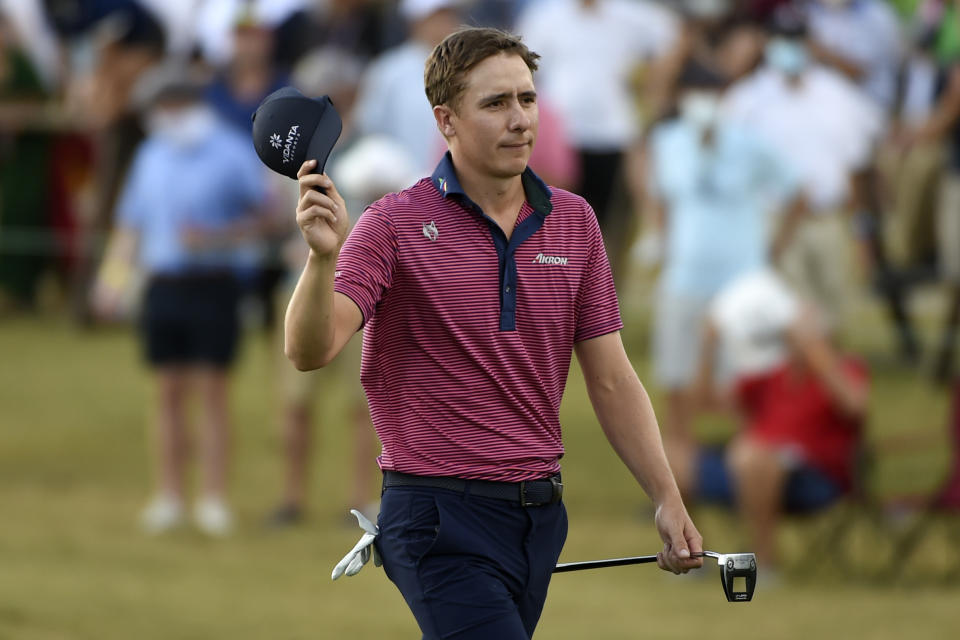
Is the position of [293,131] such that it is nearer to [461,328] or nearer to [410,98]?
[461,328]

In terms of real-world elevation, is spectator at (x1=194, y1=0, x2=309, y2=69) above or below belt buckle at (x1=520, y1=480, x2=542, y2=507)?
above

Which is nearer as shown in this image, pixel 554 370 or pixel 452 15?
pixel 554 370

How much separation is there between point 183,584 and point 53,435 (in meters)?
3.79

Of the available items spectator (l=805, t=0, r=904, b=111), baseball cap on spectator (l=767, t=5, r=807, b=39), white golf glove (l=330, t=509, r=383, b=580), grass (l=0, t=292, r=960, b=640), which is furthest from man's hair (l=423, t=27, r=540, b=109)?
spectator (l=805, t=0, r=904, b=111)

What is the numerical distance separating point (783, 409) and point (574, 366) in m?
3.93

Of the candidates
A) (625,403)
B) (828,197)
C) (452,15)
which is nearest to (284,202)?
(452,15)

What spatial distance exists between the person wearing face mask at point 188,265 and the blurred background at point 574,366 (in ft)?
0.06

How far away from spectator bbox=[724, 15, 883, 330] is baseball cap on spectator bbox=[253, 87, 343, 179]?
24.9ft

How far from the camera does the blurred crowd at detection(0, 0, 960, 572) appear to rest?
30.7 ft

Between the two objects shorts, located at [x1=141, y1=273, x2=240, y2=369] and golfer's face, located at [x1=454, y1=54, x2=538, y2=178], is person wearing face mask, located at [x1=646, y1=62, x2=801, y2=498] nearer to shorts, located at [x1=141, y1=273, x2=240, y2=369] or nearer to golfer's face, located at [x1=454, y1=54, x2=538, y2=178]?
shorts, located at [x1=141, y1=273, x2=240, y2=369]

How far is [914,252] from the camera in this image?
12.9 metres

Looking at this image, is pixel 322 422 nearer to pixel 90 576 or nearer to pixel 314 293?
pixel 90 576

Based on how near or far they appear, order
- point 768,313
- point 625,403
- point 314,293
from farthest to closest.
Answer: point 768,313 → point 625,403 → point 314,293

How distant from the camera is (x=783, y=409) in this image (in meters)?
8.91
